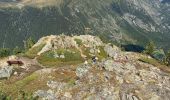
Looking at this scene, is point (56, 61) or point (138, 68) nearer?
point (138, 68)

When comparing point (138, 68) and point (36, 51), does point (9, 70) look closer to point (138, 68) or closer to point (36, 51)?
point (138, 68)

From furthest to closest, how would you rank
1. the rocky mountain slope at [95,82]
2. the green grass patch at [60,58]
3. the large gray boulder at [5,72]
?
the green grass patch at [60,58]
the large gray boulder at [5,72]
the rocky mountain slope at [95,82]

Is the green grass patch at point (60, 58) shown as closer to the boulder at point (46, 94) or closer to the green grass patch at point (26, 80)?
the green grass patch at point (26, 80)

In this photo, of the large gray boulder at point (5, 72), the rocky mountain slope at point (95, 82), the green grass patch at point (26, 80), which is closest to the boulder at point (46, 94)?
the rocky mountain slope at point (95, 82)

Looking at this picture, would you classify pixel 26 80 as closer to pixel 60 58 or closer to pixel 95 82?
pixel 95 82

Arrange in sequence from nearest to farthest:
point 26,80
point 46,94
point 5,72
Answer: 1. point 46,94
2. point 26,80
3. point 5,72

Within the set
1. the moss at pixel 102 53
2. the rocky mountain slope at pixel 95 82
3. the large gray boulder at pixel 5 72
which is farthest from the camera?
the moss at pixel 102 53

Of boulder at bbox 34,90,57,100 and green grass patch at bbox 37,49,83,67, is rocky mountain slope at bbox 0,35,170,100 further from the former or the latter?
green grass patch at bbox 37,49,83,67

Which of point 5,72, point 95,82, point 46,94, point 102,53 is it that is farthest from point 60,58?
point 46,94

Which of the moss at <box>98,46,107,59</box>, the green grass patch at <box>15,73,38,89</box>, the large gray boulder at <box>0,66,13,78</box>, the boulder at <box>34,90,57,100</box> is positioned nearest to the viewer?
the boulder at <box>34,90,57,100</box>

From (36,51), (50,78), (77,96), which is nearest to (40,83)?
(50,78)

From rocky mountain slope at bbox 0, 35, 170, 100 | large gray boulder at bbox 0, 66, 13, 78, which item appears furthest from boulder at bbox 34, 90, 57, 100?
large gray boulder at bbox 0, 66, 13, 78
